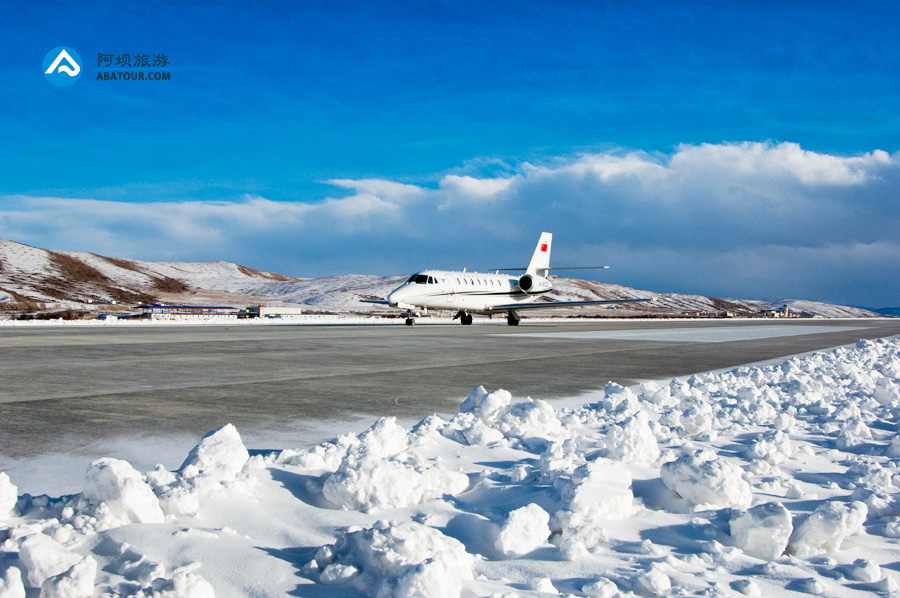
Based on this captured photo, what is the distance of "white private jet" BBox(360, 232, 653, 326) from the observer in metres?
29.4

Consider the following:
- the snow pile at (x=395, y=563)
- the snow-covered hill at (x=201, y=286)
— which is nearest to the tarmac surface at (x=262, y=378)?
the snow pile at (x=395, y=563)

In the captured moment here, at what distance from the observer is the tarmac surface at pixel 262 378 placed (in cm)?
605

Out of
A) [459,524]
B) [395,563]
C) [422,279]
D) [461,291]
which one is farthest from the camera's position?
[461,291]

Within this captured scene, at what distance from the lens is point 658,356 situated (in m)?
14.5

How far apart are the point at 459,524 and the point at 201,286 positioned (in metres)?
140

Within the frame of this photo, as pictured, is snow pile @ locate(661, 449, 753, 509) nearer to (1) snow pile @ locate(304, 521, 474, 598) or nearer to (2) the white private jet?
(1) snow pile @ locate(304, 521, 474, 598)

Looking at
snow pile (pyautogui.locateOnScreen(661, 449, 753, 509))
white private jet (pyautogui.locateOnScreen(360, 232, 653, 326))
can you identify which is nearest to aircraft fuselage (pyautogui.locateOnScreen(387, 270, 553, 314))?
white private jet (pyautogui.locateOnScreen(360, 232, 653, 326))

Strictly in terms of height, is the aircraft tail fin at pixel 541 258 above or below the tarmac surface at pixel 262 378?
above

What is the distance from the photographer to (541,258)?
3884 centimetres

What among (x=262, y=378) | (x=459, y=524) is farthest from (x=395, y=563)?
(x=262, y=378)

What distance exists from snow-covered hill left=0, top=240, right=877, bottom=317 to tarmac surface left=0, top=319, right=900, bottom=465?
70.3 meters

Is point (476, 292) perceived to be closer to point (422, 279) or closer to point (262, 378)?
point (422, 279)

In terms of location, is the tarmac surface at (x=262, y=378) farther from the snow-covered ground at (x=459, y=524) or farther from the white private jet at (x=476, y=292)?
the white private jet at (x=476, y=292)

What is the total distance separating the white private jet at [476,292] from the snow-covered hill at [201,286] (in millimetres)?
51444
